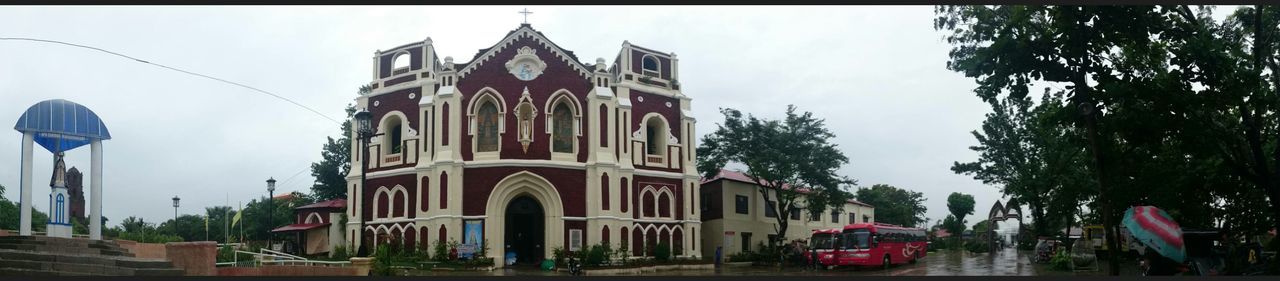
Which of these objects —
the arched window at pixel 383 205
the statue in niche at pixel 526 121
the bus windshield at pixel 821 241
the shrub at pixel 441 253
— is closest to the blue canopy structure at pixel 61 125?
the shrub at pixel 441 253

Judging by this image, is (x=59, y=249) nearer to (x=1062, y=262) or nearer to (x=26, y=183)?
(x=26, y=183)

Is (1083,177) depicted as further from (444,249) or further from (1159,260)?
(444,249)

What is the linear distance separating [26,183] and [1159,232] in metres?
22.9

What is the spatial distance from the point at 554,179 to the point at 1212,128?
19819mm

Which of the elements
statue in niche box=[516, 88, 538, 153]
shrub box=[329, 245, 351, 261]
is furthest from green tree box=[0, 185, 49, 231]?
statue in niche box=[516, 88, 538, 153]

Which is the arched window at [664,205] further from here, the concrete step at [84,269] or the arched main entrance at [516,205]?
the concrete step at [84,269]

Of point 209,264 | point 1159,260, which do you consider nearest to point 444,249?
point 209,264

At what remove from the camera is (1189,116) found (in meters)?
20.1

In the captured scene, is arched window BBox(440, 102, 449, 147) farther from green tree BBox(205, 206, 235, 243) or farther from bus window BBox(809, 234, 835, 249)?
green tree BBox(205, 206, 235, 243)

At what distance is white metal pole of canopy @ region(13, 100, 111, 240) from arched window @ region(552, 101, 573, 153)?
50.7ft

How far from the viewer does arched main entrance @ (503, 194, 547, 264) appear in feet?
107

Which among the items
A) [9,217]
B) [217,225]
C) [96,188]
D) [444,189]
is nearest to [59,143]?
[96,188]

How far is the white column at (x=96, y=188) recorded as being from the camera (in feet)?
65.5

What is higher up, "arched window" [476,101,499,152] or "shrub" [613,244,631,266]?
"arched window" [476,101,499,152]
